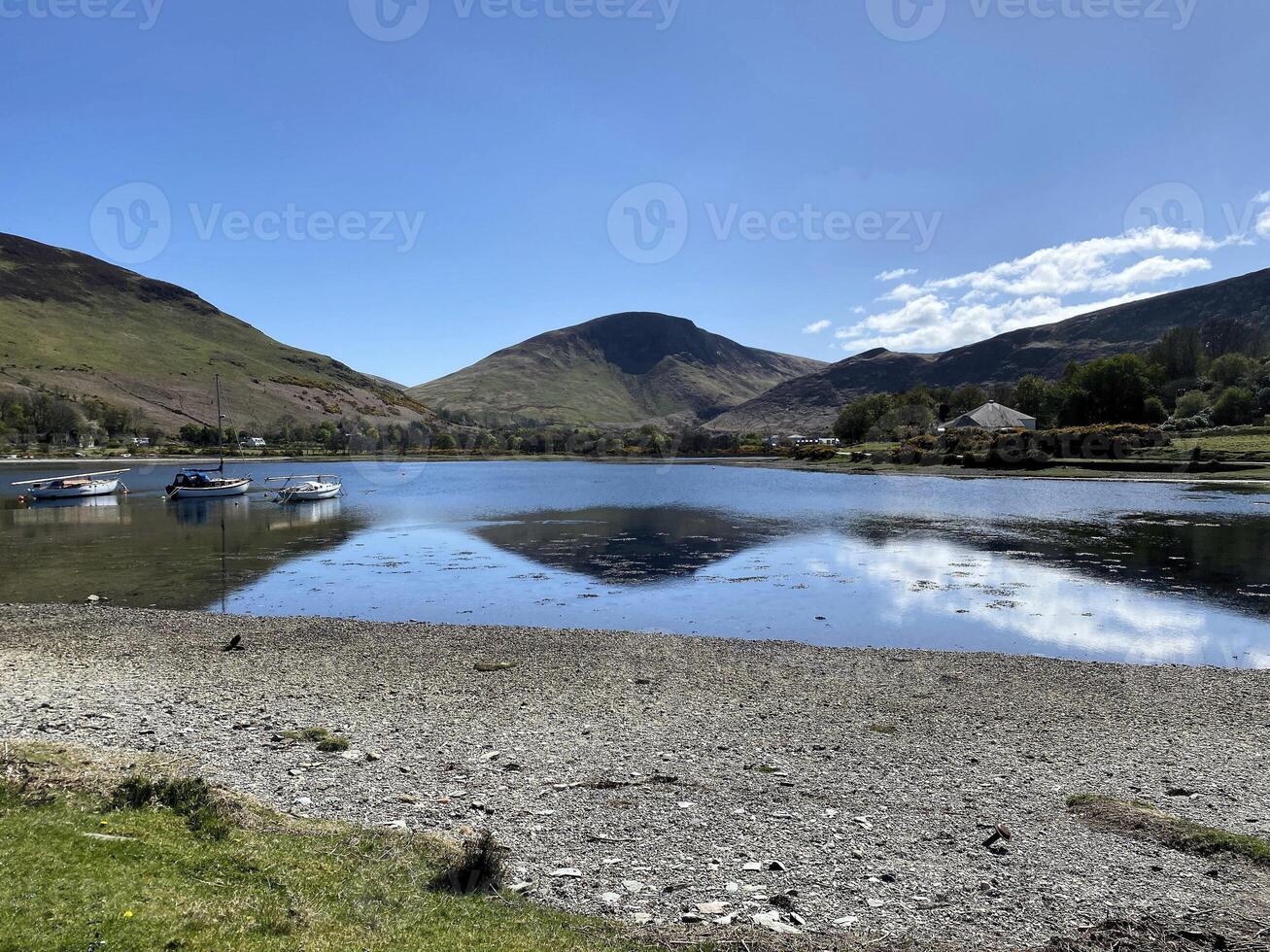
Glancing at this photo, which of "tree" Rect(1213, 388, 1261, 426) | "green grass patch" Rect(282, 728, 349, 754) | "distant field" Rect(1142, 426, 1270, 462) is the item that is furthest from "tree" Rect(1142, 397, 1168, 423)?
"green grass patch" Rect(282, 728, 349, 754)

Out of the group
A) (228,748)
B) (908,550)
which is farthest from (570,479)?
(228,748)

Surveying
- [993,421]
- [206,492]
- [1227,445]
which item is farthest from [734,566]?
[993,421]

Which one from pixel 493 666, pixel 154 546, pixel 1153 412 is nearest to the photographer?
→ pixel 493 666

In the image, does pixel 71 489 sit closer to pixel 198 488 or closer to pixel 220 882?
pixel 198 488

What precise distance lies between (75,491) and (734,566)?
7227cm

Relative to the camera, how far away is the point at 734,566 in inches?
1502

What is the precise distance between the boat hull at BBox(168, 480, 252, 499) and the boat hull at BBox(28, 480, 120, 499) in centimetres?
834

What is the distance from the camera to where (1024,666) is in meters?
19.7

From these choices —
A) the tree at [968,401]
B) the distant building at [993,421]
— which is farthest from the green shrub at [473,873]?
the tree at [968,401]

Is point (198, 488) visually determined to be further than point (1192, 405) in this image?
No

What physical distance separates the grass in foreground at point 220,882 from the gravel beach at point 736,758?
89cm

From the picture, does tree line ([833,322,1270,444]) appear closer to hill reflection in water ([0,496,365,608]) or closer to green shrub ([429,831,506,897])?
hill reflection in water ([0,496,365,608])

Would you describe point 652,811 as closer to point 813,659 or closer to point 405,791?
point 405,791

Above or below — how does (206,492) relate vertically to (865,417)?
below
